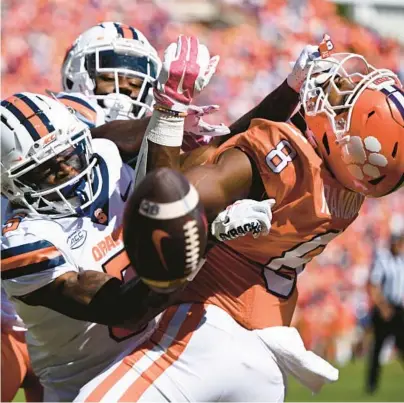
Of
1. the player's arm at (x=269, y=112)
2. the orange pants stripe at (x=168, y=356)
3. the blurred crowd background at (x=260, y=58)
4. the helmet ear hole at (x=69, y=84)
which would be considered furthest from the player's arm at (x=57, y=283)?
the blurred crowd background at (x=260, y=58)

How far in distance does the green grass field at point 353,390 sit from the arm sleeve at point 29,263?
3.52m

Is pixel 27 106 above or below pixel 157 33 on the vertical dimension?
above

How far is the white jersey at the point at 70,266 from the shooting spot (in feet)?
9.05

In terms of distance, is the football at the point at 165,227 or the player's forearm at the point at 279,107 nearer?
the football at the point at 165,227

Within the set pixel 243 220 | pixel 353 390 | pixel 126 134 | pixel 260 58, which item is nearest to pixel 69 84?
pixel 126 134

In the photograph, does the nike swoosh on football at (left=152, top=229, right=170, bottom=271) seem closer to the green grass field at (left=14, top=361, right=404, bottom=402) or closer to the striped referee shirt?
the green grass field at (left=14, top=361, right=404, bottom=402)

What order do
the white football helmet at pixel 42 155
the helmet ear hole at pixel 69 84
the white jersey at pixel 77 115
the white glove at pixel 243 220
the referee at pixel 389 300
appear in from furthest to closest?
1. the referee at pixel 389 300
2. the helmet ear hole at pixel 69 84
3. the white jersey at pixel 77 115
4. the white football helmet at pixel 42 155
5. the white glove at pixel 243 220

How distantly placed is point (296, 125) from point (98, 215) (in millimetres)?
638

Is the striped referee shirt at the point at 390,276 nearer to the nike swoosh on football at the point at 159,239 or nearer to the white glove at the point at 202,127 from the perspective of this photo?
the white glove at the point at 202,127

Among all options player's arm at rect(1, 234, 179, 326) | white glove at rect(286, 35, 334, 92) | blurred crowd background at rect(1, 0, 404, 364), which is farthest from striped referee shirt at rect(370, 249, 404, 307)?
player's arm at rect(1, 234, 179, 326)

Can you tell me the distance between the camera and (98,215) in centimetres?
298

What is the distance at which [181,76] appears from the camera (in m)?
2.59

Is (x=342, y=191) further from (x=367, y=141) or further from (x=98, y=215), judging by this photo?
(x=98, y=215)

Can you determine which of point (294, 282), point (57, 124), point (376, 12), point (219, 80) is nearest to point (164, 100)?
point (57, 124)
